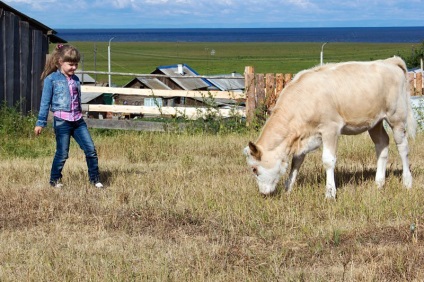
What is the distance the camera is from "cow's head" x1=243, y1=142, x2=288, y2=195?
8.57m

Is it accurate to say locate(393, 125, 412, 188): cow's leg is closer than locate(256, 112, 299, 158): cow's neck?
No

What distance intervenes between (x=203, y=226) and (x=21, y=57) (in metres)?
10.4

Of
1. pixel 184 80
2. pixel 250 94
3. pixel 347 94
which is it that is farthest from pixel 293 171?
pixel 184 80

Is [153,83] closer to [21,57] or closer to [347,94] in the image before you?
[21,57]

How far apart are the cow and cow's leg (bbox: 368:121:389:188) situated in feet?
0.20

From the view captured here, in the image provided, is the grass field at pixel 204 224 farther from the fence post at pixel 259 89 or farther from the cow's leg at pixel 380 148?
the fence post at pixel 259 89

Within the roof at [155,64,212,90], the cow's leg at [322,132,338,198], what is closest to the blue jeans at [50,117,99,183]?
the cow's leg at [322,132,338,198]

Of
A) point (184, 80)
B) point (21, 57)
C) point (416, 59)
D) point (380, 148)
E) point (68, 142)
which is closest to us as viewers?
point (68, 142)

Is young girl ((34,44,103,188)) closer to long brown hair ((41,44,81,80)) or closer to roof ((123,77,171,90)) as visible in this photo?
long brown hair ((41,44,81,80))

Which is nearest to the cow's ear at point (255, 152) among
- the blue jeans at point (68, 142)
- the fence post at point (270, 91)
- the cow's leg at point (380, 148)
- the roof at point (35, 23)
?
the cow's leg at point (380, 148)

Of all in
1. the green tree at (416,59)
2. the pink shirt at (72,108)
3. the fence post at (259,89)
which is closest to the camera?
the pink shirt at (72,108)

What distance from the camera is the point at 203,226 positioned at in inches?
295

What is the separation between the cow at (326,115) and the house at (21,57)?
844 cm

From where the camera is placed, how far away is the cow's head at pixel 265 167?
28.1 ft
